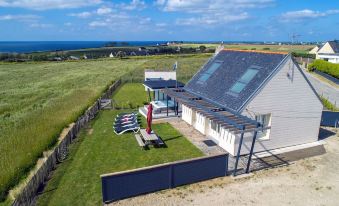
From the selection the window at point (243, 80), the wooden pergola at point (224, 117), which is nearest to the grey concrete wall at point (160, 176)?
the wooden pergola at point (224, 117)

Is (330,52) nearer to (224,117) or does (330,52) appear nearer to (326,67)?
(326,67)

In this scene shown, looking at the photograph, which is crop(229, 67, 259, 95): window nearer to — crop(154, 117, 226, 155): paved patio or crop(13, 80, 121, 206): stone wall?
crop(154, 117, 226, 155): paved patio

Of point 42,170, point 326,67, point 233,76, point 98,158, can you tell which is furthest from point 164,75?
point 326,67

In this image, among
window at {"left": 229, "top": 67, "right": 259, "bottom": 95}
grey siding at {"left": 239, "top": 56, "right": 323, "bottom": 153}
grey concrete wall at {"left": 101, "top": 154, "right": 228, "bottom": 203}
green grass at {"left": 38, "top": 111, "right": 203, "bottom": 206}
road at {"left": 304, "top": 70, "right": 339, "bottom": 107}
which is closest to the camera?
grey concrete wall at {"left": 101, "top": 154, "right": 228, "bottom": 203}

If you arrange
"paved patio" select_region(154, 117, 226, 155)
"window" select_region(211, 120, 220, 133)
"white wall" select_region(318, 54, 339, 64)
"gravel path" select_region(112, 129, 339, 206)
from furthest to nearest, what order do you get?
"white wall" select_region(318, 54, 339, 64) < "window" select_region(211, 120, 220, 133) < "paved patio" select_region(154, 117, 226, 155) < "gravel path" select_region(112, 129, 339, 206)

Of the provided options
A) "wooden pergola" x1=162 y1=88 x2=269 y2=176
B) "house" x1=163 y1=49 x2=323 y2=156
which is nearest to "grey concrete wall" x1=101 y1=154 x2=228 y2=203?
"wooden pergola" x1=162 y1=88 x2=269 y2=176

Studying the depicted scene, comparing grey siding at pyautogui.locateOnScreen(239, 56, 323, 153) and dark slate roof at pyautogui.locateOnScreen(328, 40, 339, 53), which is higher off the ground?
dark slate roof at pyautogui.locateOnScreen(328, 40, 339, 53)

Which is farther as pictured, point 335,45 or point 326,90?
point 335,45
